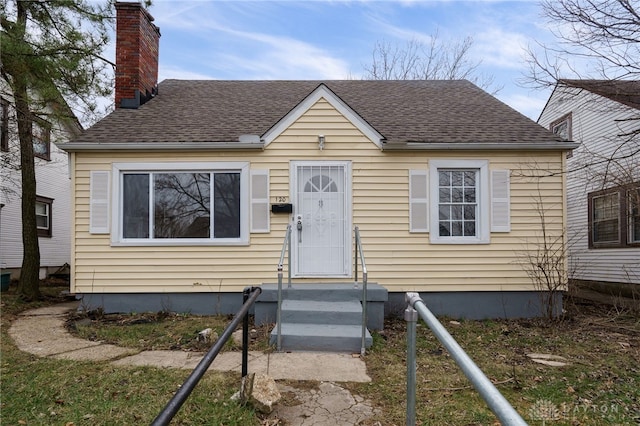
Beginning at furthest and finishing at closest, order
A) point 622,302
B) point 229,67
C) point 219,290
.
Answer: point 229,67, point 622,302, point 219,290

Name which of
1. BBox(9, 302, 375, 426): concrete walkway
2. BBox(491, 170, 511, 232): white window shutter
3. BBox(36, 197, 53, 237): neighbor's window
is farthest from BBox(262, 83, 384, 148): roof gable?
BBox(36, 197, 53, 237): neighbor's window

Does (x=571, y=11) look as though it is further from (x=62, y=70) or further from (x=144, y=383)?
(x=62, y=70)

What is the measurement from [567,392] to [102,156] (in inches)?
301

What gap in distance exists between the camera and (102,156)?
285 inches

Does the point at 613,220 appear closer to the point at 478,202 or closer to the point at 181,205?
the point at 478,202

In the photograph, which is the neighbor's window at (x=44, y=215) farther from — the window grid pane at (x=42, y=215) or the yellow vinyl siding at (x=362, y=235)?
the yellow vinyl siding at (x=362, y=235)

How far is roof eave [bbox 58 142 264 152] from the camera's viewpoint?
707 centimetres

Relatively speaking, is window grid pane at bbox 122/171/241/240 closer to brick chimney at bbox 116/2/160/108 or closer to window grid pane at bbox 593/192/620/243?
brick chimney at bbox 116/2/160/108

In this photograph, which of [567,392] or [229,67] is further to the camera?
[229,67]

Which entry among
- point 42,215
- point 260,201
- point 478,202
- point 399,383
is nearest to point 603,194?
point 478,202

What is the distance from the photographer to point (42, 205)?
13742mm

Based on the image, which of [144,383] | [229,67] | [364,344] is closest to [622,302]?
[364,344]

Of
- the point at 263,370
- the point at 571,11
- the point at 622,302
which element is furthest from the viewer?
the point at 622,302

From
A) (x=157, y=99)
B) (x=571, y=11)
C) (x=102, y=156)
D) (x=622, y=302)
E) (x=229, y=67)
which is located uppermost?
(x=229, y=67)
